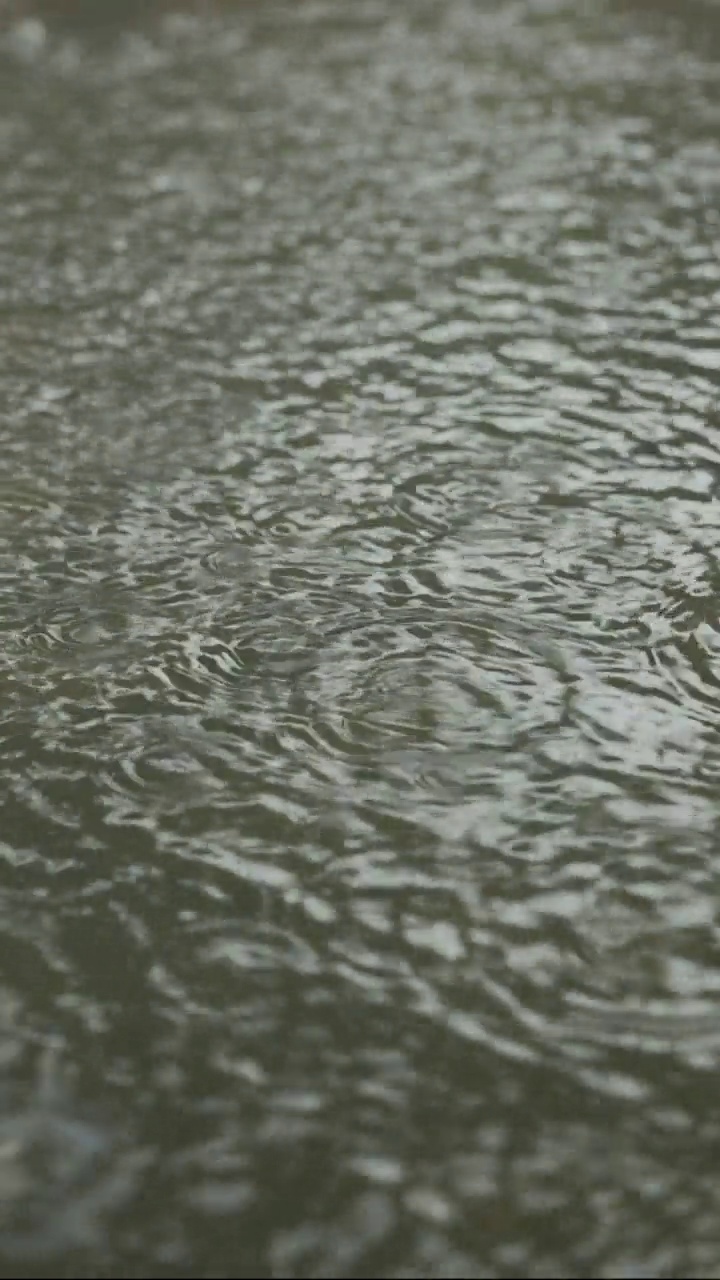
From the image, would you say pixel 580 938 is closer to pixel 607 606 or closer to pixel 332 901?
pixel 332 901

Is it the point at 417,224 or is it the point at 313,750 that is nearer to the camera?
the point at 313,750

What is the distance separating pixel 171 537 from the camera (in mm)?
11547

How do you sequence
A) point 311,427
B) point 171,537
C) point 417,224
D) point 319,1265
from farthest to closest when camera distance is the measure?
1. point 417,224
2. point 311,427
3. point 171,537
4. point 319,1265

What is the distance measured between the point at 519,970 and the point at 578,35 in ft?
75.3

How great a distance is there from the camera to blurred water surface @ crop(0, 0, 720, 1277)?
6.24m

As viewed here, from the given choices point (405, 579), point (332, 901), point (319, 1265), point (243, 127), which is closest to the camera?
point (319, 1265)

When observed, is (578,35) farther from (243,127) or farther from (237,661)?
(237,661)

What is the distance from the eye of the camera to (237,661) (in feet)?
32.3

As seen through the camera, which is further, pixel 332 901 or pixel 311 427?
pixel 311 427

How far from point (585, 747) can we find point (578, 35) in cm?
2108

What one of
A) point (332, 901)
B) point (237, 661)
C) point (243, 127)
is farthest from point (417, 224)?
point (332, 901)

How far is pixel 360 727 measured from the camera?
29.8 ft

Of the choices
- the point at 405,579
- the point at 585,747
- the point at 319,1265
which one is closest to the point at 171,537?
the point at 405,579

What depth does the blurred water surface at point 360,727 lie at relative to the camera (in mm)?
6238
